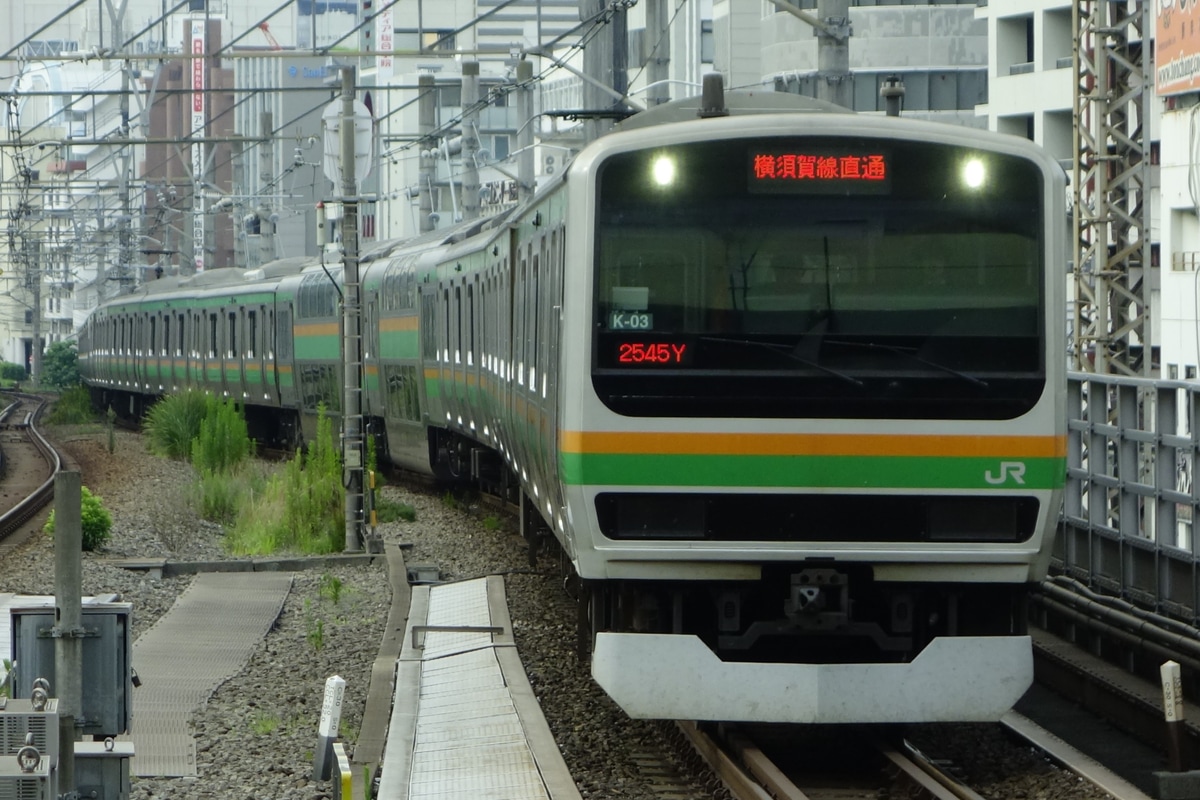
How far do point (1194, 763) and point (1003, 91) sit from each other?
1533 inches

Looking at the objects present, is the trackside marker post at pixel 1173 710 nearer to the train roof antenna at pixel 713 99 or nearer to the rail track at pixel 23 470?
the train roof antenna at pixel 713 99

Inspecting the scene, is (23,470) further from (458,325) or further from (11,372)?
(11,372)

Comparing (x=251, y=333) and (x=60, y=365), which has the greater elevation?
(x=251, y=333)

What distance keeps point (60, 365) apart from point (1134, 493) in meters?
71.1

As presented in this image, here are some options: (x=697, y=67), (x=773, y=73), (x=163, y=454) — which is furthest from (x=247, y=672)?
(x=697, y=67)

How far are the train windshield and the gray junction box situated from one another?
248cm

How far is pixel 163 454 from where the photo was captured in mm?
31719

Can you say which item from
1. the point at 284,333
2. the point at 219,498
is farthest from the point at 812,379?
the point at 284,333

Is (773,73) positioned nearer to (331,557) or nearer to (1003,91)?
(1003,91)

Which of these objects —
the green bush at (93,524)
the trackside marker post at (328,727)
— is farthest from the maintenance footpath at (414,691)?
the green bush at (93,524)

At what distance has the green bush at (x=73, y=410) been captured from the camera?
1890 inches

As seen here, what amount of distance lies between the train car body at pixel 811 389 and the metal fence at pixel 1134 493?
1904 mm

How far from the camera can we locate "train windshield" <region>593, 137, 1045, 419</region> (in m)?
8.18

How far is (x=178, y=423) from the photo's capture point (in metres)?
31.4
